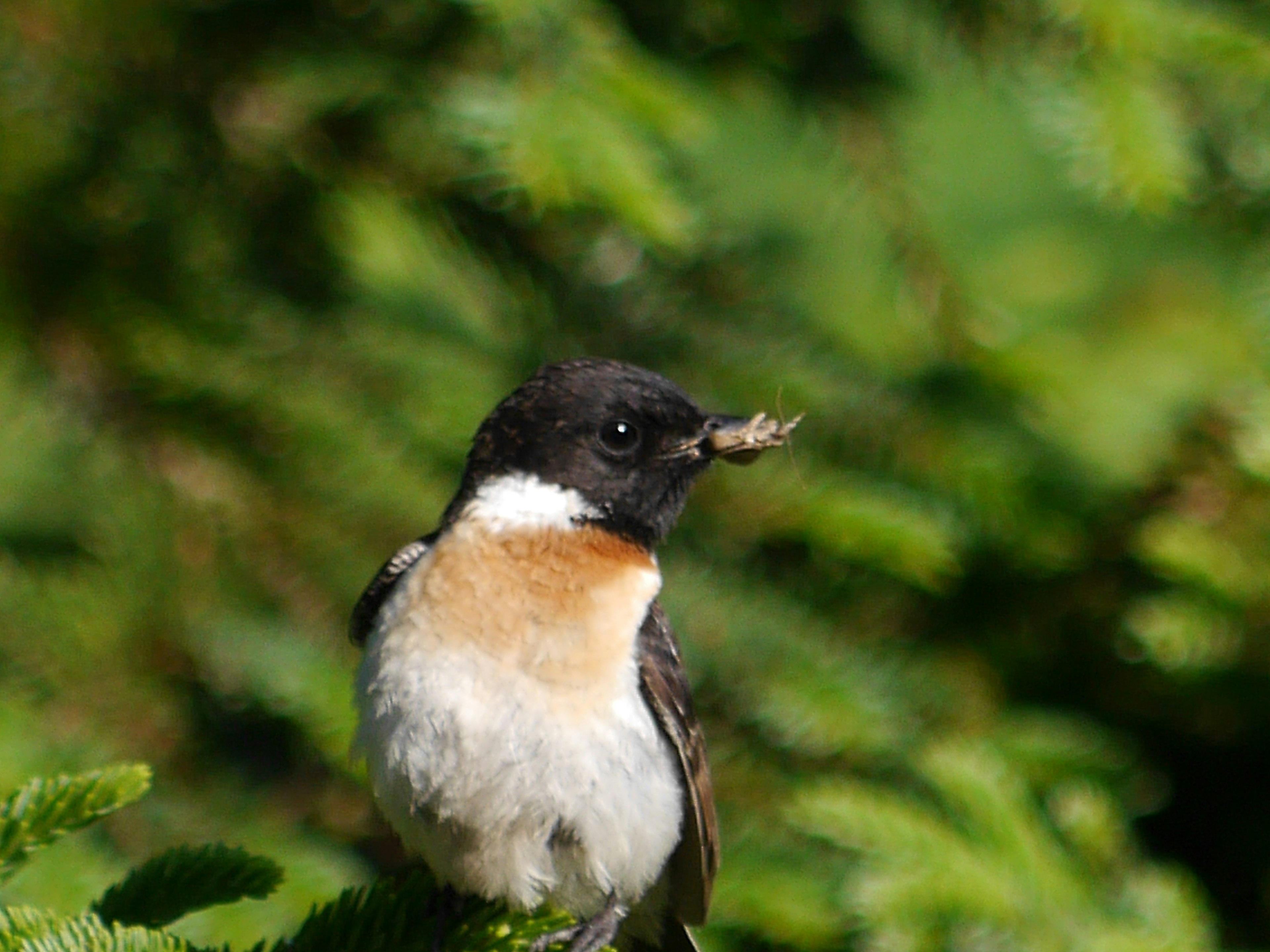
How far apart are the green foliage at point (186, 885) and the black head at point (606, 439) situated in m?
0.88

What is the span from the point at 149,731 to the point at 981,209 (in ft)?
17.8

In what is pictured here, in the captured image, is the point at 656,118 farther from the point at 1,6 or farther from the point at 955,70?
the point at 1,6

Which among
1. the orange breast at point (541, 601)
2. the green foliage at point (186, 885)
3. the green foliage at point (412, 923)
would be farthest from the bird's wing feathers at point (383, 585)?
the green foliage at point (186, 885)

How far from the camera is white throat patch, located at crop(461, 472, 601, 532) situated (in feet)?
8.68

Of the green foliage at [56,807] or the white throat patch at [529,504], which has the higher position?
the white throat patch at [529,504]

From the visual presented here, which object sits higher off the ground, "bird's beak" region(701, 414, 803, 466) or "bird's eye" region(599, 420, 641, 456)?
"bird's beak" region(701, 414, 803, 466)

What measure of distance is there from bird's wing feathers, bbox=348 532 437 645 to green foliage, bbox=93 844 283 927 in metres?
0.65

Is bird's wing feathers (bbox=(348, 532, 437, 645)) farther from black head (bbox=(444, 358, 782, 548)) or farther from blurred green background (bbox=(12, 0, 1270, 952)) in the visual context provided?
blurred green background (bbox=(12, 0, 1270, 952))

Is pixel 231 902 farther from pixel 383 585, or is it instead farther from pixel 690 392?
pixel 690 392

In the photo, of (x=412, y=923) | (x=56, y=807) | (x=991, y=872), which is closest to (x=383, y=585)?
(x=412, y=923)

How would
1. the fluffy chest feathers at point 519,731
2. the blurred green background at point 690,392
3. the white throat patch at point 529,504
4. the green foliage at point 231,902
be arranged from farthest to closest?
the blurred green background at point 690,392, the white throat patch at point 529,504, the fluffy chest feathers at point 519,731, the green foliage at point 231,902

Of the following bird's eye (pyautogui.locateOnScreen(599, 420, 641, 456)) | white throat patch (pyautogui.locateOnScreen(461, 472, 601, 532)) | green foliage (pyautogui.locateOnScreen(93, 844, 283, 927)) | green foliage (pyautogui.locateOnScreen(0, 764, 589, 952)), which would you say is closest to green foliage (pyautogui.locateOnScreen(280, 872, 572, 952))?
green foliage (pyautogui.locateOnScreen(0, 764, 589, 952))

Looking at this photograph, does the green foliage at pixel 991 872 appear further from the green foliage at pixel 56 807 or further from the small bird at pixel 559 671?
the green foliage at pixel 56 807

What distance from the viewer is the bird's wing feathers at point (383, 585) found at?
8.71 feet
